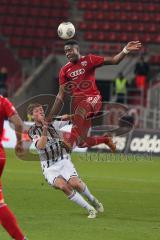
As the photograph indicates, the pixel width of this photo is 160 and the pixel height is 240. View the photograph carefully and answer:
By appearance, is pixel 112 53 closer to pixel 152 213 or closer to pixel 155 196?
pixel 155 196

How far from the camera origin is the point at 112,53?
31016 mm

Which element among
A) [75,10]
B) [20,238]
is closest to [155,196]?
[20,238]

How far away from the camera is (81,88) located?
534 inches

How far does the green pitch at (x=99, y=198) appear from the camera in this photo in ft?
33.3

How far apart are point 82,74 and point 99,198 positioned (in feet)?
7.99

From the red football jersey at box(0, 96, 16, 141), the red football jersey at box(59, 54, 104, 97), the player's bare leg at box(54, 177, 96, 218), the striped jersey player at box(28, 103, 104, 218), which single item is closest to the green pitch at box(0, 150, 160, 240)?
the player's bare leg at box(54, 177, 96, 218)

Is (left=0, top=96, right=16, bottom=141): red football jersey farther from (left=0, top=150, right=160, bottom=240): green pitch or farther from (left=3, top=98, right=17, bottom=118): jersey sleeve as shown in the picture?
(left=0, top=150, right=160, bottom=240): green pitch

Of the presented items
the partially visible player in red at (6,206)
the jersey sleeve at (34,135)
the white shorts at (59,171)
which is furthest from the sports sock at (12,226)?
the white shorts at (59,171)

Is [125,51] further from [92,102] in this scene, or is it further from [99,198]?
[99,198]

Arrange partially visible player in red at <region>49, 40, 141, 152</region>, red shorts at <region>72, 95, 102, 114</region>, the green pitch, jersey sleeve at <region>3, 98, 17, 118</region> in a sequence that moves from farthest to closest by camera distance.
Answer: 1. red shorts at <region>72, 95, 102, 114</region>
2. partially visible player in red at <region>49, 40, 141, 152</region>
3. the green pitch
4. jersey sleeve at <region>3, 98, 17, 118</region>

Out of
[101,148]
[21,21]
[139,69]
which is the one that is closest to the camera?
[101,148]

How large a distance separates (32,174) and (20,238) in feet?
34.1

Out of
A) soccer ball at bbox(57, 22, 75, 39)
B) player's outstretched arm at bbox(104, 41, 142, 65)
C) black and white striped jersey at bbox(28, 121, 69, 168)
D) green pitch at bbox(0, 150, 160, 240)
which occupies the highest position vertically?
soccer ball at bbox(57, 22, 75, 39)

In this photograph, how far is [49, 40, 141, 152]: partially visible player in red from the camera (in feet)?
42.7
